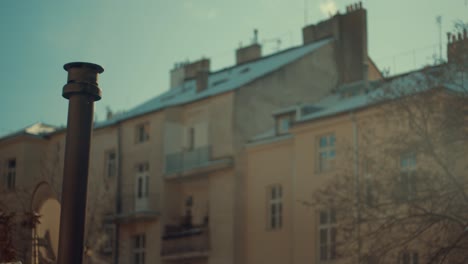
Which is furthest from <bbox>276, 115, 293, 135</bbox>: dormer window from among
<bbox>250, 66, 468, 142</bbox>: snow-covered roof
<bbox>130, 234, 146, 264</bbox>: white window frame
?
<bbox>130, 234, 146, 264</bbox>: white window frame

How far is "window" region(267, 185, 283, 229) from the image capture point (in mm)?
36438

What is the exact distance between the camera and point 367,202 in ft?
78.2

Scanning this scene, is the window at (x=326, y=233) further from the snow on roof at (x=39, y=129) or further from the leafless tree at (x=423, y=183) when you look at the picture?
the snow on roof at (x=39, y=129)

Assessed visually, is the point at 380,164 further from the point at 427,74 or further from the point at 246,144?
the point at 246,144

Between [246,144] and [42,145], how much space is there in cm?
1708

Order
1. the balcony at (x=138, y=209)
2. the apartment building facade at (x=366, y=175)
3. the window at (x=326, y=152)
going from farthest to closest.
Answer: the balcony at (x=138, y=209)
the window at (x=326, y=152)
the apartment building facade at (x=366, y=175)

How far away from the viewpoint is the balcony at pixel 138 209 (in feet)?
138

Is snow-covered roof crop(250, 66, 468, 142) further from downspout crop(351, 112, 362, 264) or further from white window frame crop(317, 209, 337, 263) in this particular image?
white window frame crop(317, 209, 337, 263)

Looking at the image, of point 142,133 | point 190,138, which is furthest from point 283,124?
point 142,133

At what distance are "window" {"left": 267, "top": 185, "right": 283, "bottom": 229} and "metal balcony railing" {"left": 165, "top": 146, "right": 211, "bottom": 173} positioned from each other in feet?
14.3

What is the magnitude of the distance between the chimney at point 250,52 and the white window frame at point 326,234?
1831 cm

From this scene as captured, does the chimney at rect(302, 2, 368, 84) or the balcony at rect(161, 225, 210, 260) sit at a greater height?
the chimney at rect(302, 2, 368, 84)

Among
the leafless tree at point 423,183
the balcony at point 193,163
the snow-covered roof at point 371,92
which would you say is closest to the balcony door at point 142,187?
the balcony at point 193,163

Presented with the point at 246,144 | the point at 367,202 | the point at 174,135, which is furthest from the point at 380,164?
the point at 174,135
